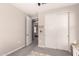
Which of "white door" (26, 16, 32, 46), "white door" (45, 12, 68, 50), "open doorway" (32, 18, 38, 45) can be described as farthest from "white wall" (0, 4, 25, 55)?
"white door" (45, 12, 68, 50)

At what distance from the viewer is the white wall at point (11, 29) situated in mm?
1939

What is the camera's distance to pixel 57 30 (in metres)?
1.81

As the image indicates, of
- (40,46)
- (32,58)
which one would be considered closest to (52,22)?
(40,46)

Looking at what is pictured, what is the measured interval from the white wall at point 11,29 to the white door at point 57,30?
61 centimetres

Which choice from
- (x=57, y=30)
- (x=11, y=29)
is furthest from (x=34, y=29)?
(x=11, y=29)

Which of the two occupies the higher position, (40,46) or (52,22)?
(52,22)

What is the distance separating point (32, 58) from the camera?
3.02ft

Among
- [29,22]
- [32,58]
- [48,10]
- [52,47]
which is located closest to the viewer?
[32,58]

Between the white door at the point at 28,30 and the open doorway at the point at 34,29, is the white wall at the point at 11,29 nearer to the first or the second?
the white door at the point at 28,30

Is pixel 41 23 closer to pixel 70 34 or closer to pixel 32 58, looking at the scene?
pixel 70 34

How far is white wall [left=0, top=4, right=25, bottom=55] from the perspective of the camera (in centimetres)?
194

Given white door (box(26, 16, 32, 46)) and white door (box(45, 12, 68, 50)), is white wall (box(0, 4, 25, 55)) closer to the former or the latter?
white door (box(26, 16, 32, 46))

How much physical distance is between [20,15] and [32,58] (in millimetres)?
1231

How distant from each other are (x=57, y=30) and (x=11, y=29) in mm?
1183
